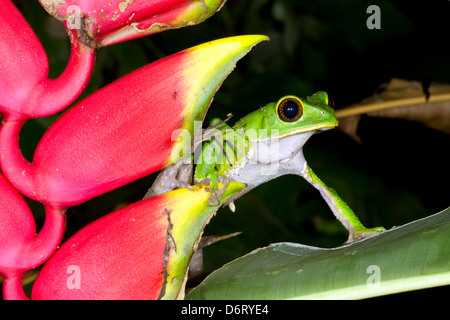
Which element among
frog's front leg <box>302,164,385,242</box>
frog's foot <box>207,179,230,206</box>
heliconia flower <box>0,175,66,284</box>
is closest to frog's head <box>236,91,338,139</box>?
frog's front leg <box>302,164,385,242</box>

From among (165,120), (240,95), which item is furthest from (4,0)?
(240,95)

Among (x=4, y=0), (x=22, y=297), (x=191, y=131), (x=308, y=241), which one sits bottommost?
(x=308, y=241)

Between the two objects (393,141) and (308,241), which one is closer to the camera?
(393,141)

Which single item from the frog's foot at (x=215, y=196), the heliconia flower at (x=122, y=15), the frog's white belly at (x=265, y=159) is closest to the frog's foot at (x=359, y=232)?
the frog's white belly at (x=265, y=159)

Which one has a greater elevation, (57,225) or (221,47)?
(221,47)

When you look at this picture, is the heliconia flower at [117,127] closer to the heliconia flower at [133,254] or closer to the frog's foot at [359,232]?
the heliconia flower at [133,254]

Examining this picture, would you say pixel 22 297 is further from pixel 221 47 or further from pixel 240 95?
pixel 240 95

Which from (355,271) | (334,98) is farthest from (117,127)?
(334,98)
